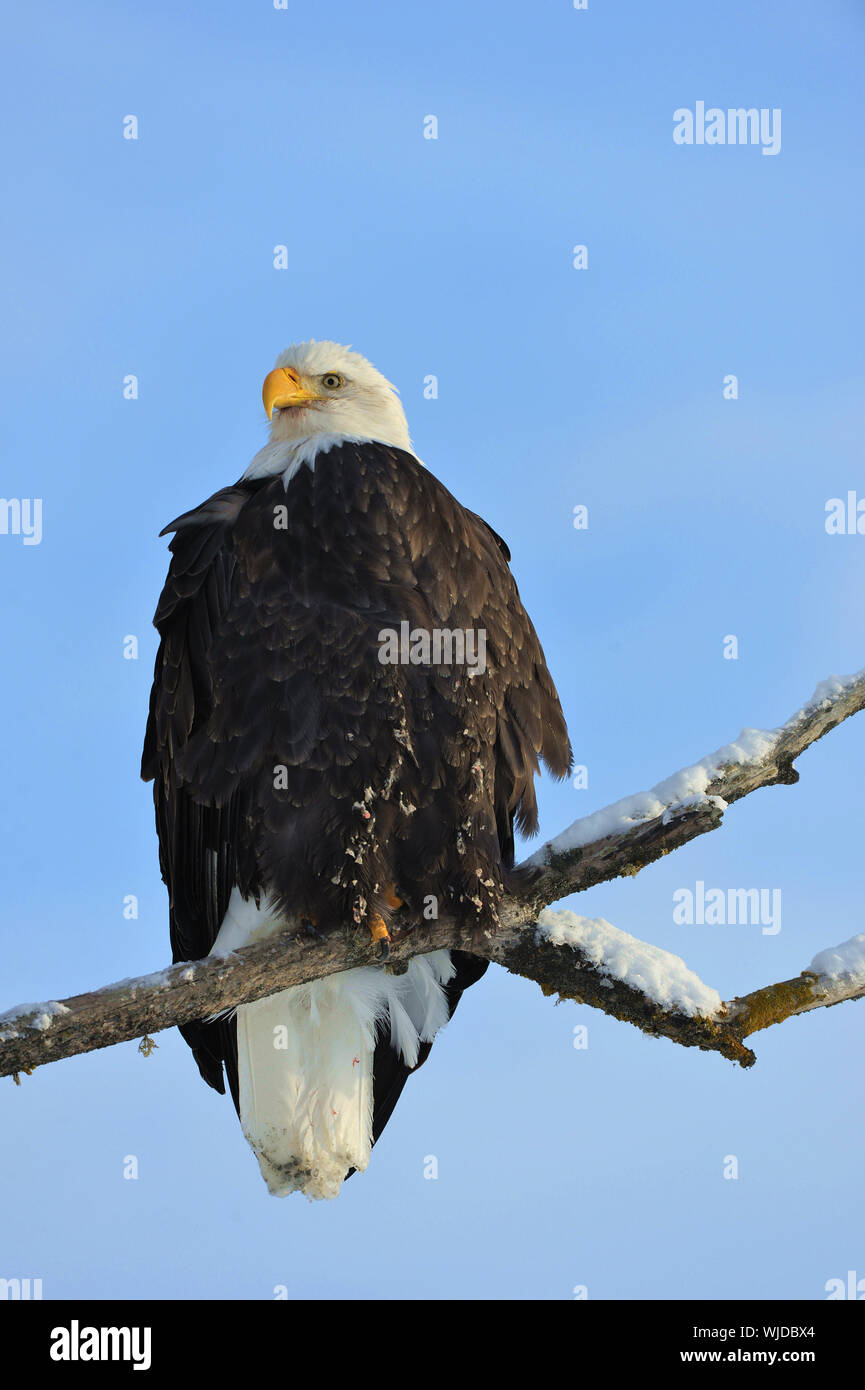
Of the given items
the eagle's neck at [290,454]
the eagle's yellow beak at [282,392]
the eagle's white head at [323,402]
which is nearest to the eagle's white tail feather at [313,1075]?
the eagle's neck at [290,454]

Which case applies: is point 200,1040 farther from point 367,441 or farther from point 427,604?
point 367,441

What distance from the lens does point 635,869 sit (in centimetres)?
483

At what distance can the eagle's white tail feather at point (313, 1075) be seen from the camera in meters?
6.05

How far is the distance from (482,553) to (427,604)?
1.77 ft

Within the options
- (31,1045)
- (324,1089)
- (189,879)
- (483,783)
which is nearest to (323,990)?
(324,1089)

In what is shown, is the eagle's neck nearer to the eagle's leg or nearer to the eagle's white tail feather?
the eagle's leg

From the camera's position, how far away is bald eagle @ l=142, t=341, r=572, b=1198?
514 centimetres

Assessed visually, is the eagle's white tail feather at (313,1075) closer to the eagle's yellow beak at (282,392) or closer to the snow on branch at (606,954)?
the snow on branch at (606,954)

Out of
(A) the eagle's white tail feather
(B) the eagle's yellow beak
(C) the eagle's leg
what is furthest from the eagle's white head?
(A) the eagle's white tail feather

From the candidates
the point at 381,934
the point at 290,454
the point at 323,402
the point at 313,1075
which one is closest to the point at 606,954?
the point at 381,934

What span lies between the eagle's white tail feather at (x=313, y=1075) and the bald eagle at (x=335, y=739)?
1cm

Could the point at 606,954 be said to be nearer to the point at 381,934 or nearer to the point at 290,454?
the point at 381,934

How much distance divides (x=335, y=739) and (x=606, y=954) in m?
1.34

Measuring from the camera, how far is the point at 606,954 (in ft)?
16.4
